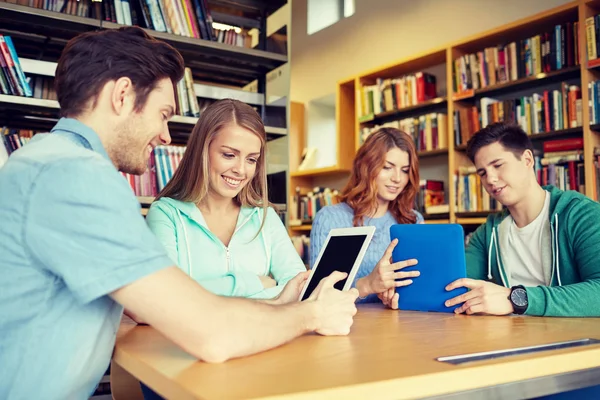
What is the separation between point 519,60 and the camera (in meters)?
3.78

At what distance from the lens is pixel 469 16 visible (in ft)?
14.7

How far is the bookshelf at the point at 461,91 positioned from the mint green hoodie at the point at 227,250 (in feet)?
7.93

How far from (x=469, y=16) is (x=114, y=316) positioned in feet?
13.9

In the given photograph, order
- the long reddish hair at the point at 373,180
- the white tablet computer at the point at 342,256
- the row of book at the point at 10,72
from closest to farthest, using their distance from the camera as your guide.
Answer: the white tablet computer at the point at 342,256 → the long reddish hair at the point at 373,180 → the row of book at the point at 10,72

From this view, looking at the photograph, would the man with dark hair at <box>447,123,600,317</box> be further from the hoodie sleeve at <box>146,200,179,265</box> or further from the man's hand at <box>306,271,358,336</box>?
the hoodie sleeve at <box>146,200,179,265</box>

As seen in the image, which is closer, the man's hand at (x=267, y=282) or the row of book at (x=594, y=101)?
the man's hand at (x=267, y=282)

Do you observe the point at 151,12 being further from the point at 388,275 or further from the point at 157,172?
the point at 388,275

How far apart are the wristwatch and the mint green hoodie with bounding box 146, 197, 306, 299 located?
65 centimetres

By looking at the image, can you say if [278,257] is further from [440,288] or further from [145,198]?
[145,198]

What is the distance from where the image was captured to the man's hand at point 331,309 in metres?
1.12

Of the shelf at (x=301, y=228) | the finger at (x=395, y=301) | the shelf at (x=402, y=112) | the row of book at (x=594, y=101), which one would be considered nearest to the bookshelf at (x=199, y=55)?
the shelf at (x=402, y=112)

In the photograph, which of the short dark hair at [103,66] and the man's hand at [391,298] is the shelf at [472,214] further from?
the short dark hair at [103,66]

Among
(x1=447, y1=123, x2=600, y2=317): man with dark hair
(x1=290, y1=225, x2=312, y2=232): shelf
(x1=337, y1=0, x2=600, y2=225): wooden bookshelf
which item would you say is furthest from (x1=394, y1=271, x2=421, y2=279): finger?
(x1=290, y1=225, x2=312, y2=232): shelf

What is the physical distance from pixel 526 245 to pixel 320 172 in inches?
143
